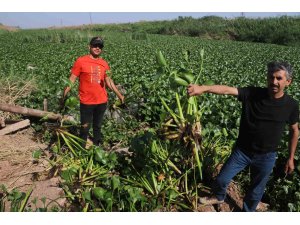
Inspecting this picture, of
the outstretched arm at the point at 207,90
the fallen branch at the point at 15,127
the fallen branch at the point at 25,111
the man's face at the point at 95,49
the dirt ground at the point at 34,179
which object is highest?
the man's face at the point at 95,49

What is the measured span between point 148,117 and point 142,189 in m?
2.47

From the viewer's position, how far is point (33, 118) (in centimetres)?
558

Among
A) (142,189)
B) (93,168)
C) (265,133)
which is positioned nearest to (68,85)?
(93,168)

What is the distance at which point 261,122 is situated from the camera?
2.84 m

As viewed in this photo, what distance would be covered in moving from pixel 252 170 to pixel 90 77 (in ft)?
7.52

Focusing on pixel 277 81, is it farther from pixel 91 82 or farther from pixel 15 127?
pixel 15 127

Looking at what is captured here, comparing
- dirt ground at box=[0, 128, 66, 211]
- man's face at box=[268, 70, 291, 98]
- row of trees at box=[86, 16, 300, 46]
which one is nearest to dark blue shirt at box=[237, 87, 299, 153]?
man's face at box=[268, 70, 291, 98]

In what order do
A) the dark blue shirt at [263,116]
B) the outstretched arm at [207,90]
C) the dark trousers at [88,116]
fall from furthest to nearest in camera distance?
the dark trousers at [88,116]
the dark blue shirt at [263,116]
the outstretched arm at [207,90]

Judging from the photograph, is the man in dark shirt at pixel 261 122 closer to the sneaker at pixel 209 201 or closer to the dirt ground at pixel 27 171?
the sneaker at pixel 209 201

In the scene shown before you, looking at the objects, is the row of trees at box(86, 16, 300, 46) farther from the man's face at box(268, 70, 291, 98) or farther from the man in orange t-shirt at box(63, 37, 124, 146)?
the man's face at box(268, 70, 291, 98)

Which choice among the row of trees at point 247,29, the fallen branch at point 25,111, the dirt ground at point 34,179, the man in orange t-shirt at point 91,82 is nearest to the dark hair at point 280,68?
the dirt ground at point 34,179

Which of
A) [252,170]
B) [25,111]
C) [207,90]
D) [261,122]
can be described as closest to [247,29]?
[25,111]

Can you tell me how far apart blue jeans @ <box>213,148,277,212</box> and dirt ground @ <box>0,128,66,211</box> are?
160 cm

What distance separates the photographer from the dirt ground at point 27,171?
3.22m
